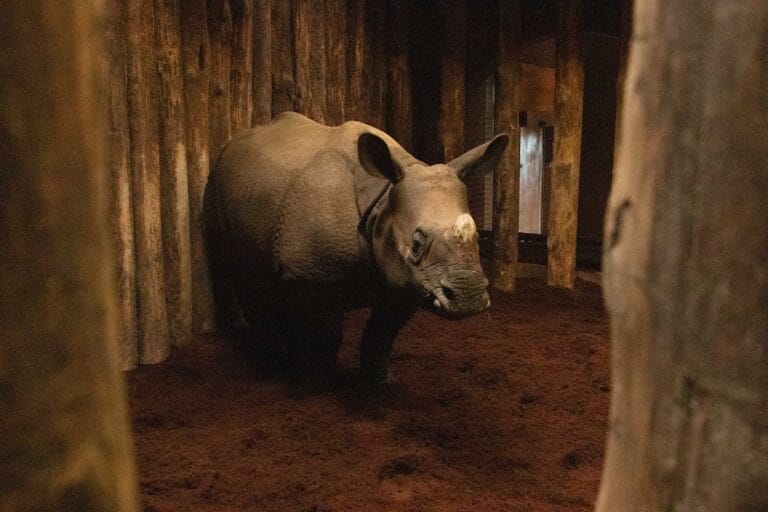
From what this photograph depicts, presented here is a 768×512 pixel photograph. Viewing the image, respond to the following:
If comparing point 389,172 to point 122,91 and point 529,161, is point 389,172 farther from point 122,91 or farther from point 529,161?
point 529,161

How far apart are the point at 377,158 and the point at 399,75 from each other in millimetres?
2765

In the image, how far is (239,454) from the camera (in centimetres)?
290

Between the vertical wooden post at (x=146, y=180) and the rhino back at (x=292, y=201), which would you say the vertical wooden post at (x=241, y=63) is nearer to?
the rhino back at (x=292, y=201)

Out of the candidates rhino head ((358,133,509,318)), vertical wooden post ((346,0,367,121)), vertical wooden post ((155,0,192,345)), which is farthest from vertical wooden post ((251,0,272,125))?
rhino head ((358,133,509,318))

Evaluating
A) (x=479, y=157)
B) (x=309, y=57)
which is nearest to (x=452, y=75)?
(x=309, y=57)

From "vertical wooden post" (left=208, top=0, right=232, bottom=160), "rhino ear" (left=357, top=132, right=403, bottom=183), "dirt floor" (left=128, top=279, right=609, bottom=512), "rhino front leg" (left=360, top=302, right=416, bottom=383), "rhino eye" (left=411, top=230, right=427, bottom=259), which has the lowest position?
"dirt floor" (left=128, top=279, right=609, bottom=512)

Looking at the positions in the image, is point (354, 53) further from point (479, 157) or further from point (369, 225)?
point (369, 225)

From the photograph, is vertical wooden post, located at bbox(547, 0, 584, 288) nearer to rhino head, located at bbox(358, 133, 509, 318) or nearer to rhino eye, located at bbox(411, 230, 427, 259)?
rhino head, located at bbox(358, 133, 509, 318)

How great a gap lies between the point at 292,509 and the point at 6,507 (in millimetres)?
1763

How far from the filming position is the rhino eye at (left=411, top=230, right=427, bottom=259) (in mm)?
2963

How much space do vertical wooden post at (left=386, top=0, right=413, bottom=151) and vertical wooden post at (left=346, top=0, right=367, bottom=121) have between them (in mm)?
405

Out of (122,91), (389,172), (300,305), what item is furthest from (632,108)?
(122,91)

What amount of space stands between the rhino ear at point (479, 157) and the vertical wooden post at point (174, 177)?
1.60 meters

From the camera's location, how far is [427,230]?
2.95m
